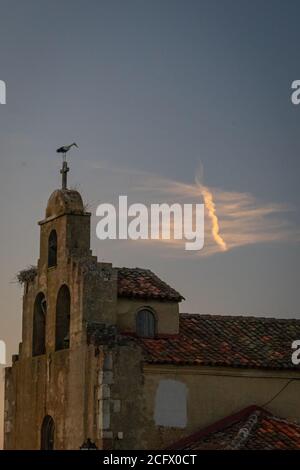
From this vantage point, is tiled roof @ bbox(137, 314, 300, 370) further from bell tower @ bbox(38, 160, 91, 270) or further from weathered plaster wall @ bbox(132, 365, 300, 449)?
bell tower @ bbox(38, 160, 91, 270)

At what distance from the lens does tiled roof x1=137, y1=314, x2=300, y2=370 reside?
1455 inches

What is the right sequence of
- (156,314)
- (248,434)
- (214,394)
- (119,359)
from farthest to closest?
(156,314) → (214,394) → (119,359) → (248,434)

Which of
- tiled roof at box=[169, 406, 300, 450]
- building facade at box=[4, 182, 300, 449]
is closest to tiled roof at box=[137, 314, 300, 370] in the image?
building facade at box=[4, 182, 300, 449]

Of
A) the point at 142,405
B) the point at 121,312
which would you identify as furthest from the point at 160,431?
the point at 121,312

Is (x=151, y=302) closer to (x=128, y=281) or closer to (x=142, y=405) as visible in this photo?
(x=128, y=281)

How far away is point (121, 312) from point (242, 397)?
434 centimetres

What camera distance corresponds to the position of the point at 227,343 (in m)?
38.6

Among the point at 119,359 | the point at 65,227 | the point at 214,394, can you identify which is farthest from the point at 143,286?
the point at 214,394

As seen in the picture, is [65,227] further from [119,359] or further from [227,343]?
[227,343]

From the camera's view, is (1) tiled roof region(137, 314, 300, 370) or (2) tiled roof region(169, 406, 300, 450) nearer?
(2) tiled roof region(169, 406, 300, 450)

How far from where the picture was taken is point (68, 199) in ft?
127

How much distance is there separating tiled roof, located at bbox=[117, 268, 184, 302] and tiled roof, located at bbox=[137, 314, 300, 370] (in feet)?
4.06

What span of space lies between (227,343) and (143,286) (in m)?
3.09
